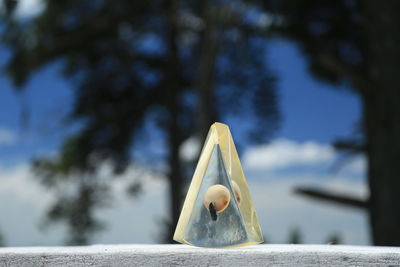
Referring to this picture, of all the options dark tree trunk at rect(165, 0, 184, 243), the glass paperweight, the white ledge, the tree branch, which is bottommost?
the white ledge

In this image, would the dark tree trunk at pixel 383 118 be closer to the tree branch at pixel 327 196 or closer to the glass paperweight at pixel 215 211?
the tree branch at pixel 327 196

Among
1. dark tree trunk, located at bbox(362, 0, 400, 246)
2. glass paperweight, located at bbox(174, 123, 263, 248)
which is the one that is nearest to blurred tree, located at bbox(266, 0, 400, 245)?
dark tree trunk, located at bbox(362, 0, 400, 246)

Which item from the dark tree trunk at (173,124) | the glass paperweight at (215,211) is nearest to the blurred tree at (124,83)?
the dark tree trunk at (173,124)

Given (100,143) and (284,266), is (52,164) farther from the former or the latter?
(284,266)

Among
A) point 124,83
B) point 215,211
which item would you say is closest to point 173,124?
point 124,83

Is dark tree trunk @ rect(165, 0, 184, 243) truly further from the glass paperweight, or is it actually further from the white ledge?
the white ledge

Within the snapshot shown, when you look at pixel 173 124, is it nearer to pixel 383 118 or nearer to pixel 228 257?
pixel 383 118

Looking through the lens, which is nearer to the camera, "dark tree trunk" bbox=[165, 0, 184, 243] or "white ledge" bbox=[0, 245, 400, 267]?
"white ledge" bbox=[0, 245, 400, 267]

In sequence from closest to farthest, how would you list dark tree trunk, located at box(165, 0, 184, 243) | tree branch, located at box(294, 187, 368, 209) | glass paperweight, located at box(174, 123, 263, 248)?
glass paperweight, located at box(174, 123, 263, 248), tree branch, located at box(294, 187, 368, 209), dark tree trunk, located at box(165, 0, 184, 243)
